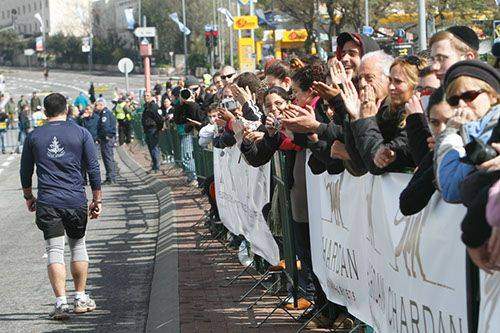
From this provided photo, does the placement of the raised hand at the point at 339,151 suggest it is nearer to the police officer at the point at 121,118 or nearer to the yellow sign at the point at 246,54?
the police officer at the point at 121,118

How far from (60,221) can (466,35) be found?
16.8ft

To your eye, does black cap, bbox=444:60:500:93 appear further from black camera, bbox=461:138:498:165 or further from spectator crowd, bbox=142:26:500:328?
black camera, bbox=461:138:498:165

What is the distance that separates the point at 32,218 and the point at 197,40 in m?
Answer: 87.6

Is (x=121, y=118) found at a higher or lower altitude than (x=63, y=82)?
higher

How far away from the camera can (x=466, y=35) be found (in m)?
6.66

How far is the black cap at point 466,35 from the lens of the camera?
6570mm

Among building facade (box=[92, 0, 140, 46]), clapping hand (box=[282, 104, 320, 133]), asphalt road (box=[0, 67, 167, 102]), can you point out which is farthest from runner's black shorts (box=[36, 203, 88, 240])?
building facade (box=[92, 0, 140, 46])

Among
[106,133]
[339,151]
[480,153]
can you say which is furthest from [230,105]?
[106,133]

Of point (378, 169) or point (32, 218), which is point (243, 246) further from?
point (32, 218)

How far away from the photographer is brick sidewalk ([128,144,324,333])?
29.8 ft

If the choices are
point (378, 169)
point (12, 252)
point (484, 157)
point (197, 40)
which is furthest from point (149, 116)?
point (197, 40)

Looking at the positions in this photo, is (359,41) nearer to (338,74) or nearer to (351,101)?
(338,74)

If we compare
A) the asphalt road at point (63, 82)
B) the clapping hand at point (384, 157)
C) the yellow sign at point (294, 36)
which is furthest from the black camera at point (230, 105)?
the asphalt road at point (63, 82)

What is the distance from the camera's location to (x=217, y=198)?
1398cm
